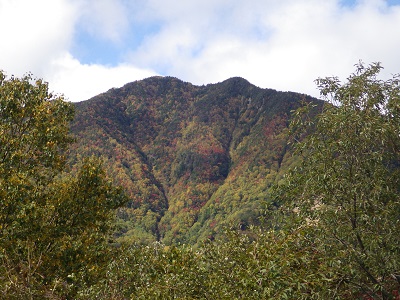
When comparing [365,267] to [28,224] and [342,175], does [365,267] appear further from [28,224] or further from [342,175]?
[28,224]

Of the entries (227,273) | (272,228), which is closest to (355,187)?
(272,228)

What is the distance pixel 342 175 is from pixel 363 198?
3.74 feet

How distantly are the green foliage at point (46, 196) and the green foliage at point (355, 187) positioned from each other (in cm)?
1076

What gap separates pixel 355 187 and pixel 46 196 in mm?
16001

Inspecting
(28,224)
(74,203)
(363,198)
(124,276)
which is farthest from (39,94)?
(363,198)

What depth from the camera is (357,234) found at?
1339 centimetres

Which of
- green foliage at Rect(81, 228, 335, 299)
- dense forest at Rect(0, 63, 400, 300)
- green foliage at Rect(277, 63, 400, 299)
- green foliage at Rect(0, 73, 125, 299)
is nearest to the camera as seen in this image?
green foliage at Rect(81, 228, 335, 299)

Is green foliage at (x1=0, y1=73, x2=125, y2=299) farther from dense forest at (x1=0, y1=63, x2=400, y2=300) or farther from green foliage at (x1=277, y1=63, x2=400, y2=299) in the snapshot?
green foliage at (x1=277, y1=63, x2=400, y2=299)

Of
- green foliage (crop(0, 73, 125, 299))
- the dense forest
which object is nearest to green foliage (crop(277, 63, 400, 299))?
the dense forest

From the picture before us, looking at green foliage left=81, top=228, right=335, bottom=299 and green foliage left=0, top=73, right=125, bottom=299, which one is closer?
green foliage left=81, top=228, right=335, bottom=299

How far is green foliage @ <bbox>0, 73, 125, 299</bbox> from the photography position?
1728 centimetres

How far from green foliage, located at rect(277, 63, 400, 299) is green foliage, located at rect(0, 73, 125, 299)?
10758 mm

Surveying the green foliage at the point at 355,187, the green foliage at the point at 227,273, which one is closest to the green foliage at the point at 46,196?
the green foliage at the point at 227,273

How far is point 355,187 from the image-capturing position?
13.5m
